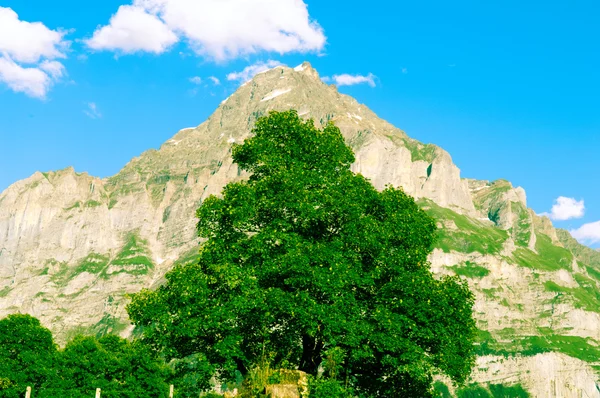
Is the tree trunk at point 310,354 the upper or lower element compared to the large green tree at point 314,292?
lower

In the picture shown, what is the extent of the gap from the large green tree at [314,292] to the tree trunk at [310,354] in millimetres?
55

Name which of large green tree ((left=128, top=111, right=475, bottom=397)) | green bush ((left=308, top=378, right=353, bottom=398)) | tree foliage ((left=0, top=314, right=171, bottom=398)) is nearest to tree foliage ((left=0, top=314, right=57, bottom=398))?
tree foliage ((left=0, top=314, right=171, bottom=398))

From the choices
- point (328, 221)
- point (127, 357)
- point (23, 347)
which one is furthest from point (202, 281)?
point (23, 347)

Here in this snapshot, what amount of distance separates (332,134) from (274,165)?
452 cm

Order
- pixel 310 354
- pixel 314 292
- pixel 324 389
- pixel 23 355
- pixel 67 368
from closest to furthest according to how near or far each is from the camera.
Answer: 1. pixel 324 389
2. pixel 314 292
3. pixel 310 354
4. pixel 23 355
5. pixel 67 368

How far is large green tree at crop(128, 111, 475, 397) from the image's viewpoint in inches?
1083

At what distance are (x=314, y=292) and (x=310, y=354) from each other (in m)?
4.37

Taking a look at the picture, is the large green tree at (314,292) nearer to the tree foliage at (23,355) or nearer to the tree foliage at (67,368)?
the tree foliage at (67,368)

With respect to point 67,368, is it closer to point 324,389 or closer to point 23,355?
point 23,355

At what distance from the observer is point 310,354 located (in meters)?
30.6

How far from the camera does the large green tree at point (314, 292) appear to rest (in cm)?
2750

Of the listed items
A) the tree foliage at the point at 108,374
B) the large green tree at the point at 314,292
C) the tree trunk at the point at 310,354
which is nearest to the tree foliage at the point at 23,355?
the tree foliage at the point at 108,374

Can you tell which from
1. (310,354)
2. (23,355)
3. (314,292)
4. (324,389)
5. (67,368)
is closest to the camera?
(324,389)

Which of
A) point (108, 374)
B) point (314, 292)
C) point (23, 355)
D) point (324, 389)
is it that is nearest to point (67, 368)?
point (108, 374)
